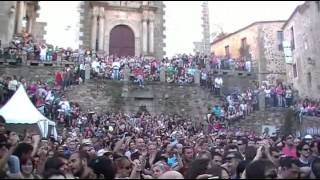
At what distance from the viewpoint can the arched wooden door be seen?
110 feet

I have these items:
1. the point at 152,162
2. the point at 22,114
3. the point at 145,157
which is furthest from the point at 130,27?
the point at 152,162

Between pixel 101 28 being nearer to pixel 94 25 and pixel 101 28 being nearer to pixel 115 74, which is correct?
pixel 94 25

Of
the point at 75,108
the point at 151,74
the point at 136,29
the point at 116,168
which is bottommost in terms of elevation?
the point at 116,168

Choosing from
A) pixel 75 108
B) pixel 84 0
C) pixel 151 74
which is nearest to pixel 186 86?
pixel 151 74

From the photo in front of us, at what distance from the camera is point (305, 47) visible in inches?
1127

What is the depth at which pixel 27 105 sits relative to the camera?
16297 mm

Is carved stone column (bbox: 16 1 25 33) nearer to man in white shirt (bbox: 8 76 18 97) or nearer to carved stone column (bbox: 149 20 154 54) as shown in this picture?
carved stone column (bbox: 149 20 154 54)

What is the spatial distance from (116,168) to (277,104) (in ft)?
61.1

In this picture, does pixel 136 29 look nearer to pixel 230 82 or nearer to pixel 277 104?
pixel 230 82

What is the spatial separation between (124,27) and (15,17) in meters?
7.70

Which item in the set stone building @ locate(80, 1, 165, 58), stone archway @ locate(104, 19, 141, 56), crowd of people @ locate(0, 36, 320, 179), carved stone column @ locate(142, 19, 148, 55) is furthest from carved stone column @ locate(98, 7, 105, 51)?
crowd of people @ locate(0, 36, 320, 179)

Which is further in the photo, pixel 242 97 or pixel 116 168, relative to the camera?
pixel 242 97

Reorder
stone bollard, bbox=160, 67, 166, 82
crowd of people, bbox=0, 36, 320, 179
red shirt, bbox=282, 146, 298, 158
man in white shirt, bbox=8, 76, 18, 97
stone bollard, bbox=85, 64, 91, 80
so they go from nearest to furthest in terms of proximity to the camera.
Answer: crowd of people, bbox=0, 36, 320, 179
red shirt, bbox=282, 146, 298, 158
man in white shirt, bbox=8, 76, 18, 97
stone bollard, bbox=85, 64, 91, 80
stone bollard, bbox=160, 67, 166, 82

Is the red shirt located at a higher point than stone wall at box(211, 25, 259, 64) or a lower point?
lower
